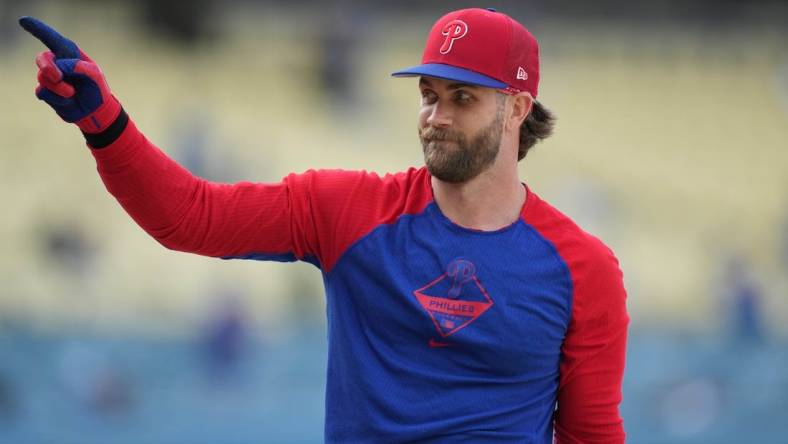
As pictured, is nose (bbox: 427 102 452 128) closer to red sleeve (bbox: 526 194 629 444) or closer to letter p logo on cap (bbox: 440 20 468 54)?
letter p logo on cap (bbox: 440 20 468 54)

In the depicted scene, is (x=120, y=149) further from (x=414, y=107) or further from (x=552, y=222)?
(x=414, y=107)

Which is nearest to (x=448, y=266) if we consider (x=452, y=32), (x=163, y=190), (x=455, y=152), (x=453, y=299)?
(x=453, y=299)

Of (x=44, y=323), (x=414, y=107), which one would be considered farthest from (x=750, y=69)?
(x=44, y=323)

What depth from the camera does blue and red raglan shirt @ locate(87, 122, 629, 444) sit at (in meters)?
2.36

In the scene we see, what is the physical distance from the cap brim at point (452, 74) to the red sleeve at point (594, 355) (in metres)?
0.41

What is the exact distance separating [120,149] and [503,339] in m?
0.83

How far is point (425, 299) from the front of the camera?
2381 mm

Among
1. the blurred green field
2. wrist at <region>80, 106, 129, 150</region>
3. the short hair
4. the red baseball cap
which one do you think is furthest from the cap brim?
the blurred green field

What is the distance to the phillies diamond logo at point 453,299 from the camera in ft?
7.77

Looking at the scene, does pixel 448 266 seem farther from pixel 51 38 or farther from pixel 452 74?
pixel 51 38

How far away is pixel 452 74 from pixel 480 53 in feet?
0.30

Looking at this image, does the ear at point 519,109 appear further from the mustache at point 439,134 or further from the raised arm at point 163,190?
the raised arm at point 163,190

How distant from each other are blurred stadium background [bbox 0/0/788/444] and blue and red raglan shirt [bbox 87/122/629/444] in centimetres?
605

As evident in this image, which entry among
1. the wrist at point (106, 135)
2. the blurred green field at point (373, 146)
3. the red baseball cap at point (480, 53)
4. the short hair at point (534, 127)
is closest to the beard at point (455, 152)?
the red baseball cap at point (480, 53)
